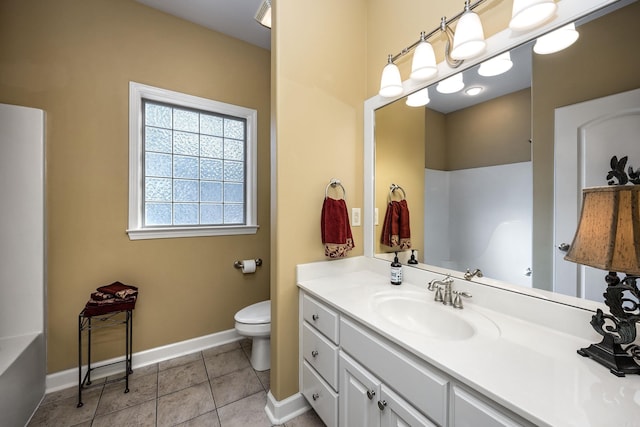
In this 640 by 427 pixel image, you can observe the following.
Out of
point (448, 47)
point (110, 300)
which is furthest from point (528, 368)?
point (110, 300)

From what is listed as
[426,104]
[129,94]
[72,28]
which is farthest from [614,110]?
[72,28]

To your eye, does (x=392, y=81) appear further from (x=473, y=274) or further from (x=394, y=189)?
(x=473, y=274)

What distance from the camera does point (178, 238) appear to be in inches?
84.5

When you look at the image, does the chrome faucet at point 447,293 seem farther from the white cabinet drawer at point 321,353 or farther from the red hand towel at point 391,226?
the white cabinet drawer at point 321,353

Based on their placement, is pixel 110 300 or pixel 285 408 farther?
pixel 110 300

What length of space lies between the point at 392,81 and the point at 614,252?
4.01 ft

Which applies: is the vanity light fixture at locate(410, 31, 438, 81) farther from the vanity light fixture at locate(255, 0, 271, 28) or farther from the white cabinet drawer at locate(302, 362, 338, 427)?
the white cabinet drawer at locate(302, 362, 338, 427)

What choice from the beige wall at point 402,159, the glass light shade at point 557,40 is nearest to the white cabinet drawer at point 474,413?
the beige wall at point 402,159

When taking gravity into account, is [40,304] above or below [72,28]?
below

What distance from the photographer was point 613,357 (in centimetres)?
68

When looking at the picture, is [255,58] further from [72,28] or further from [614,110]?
[614,110]

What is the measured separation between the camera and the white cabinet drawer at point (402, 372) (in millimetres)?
740

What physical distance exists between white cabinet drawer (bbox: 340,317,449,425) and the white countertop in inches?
2.2

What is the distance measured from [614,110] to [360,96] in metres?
1.26
